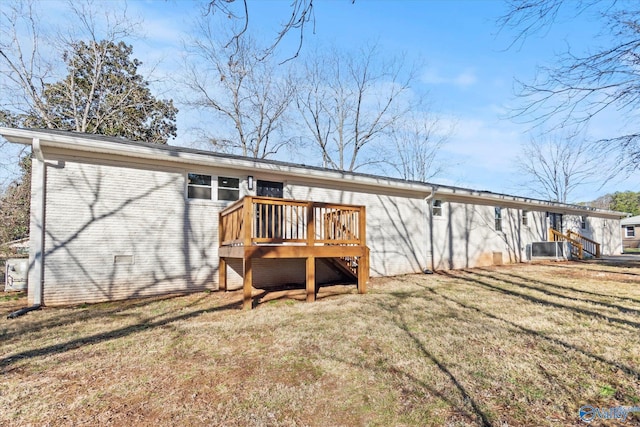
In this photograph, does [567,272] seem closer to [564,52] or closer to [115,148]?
[564,52]

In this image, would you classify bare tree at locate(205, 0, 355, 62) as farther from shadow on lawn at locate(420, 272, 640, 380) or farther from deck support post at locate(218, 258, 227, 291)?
deck support post at locate(218, 258, 227, 291)

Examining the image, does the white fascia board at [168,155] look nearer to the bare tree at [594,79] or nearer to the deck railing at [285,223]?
the deck railing at [285,223]

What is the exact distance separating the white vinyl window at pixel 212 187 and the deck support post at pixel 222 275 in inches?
59.6

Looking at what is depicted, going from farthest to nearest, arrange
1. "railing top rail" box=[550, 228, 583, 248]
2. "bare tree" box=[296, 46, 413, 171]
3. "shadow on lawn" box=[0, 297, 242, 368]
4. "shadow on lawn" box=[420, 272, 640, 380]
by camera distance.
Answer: "bare tree" box=[296, 46, 413, 171]
"railing top rail" box=[550, 228, 583, 248]
"shadow on lawn" box=[0, 297, 242, 368]
"shadow on lawn" box=[420, 272, 640, 380]

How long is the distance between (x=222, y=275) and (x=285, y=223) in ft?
7.24

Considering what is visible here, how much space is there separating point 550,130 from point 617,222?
23821 mm

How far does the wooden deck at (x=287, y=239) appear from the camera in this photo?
566cm

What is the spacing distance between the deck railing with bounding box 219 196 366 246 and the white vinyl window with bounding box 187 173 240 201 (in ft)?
1.94

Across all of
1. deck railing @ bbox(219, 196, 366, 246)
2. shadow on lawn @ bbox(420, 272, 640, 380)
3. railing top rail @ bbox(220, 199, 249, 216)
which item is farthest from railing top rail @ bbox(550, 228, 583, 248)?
railing top rail @ bbox(220, 199, 249, 216)

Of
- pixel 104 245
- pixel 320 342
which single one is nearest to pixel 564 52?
pixel 320 342

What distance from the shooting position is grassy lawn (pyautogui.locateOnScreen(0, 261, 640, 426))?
8.00ft

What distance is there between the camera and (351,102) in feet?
69.9

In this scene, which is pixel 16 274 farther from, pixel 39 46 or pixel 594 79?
pixel 39 46

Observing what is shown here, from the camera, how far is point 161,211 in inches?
276
